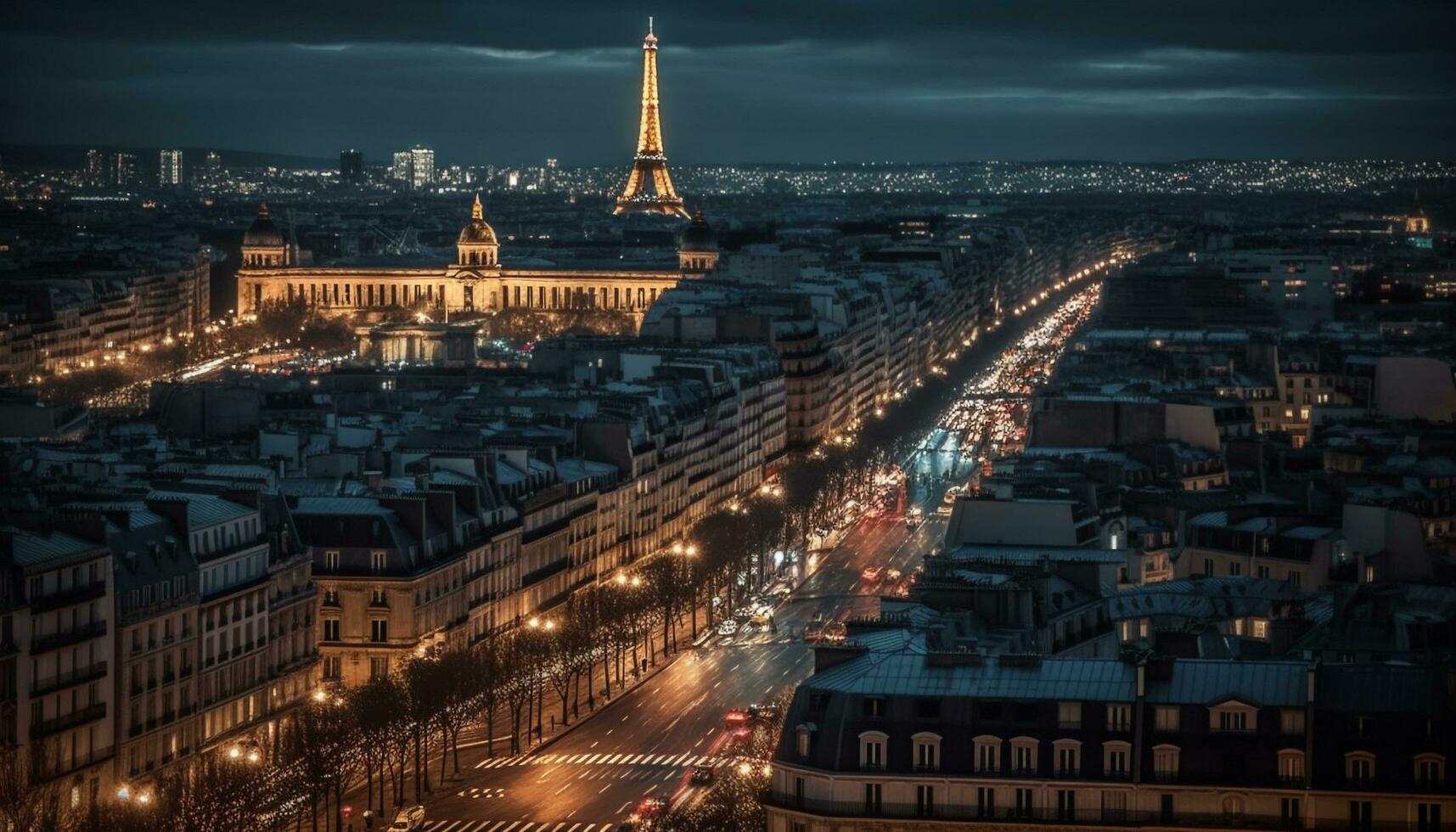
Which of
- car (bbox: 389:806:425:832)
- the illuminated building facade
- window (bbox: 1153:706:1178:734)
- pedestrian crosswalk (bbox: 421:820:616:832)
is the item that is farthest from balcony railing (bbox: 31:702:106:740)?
the illuminated building facade

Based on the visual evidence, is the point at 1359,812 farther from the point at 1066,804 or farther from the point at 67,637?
the point at 67,637

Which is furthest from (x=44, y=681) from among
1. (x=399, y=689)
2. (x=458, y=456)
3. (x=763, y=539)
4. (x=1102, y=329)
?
(x=1102, y=329)

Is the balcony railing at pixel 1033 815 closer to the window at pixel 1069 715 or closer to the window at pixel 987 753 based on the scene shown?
the window at pixel 987 753

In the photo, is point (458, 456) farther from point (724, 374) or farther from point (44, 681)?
point (724, 374)

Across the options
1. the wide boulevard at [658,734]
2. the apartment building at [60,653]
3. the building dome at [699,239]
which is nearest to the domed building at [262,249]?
the building dome at [699,239]

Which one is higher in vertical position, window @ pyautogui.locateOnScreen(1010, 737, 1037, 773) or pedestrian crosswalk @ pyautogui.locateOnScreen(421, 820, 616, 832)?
window @ pyautogui.locateOnScreen(1010, 737, 1037, 773)

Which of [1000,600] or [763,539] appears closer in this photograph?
[1000,600]

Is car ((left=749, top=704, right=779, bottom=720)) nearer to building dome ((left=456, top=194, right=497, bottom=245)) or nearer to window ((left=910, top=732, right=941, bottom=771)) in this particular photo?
window ((left=910, top=732, right=941, bottom=771))
